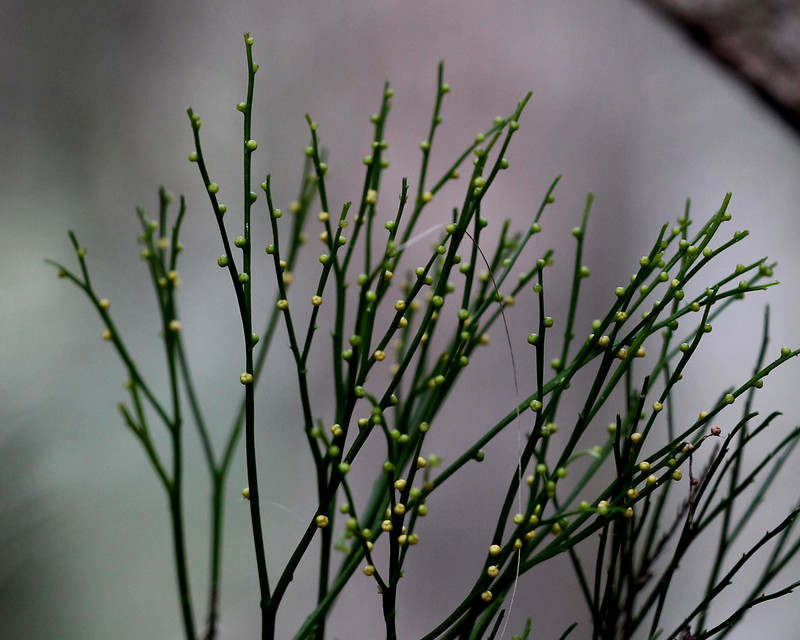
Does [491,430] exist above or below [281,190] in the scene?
below

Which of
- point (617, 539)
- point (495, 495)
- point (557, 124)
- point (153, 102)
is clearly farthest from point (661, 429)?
point (153, 102)

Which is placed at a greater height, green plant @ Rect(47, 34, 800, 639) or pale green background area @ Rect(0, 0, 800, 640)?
pale green background area @ Rect(0, 0, 800, 640)

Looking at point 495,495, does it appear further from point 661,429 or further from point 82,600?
point 82,600

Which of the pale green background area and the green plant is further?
the pale green background area

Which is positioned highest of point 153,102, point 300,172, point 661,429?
point 153,102

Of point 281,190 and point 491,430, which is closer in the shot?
point 491,430

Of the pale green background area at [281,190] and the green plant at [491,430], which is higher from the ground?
the pale green background area at [281,190]

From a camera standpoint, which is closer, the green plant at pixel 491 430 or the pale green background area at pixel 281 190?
the green plant at pixel 491 430

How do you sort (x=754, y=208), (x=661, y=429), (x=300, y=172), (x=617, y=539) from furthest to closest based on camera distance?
(x=300, y=172), (x=661, y=429), (x=754, y=208), (x=617, y=539)
